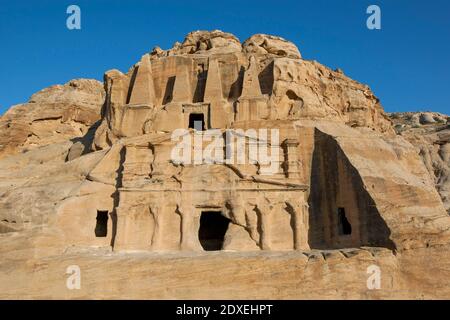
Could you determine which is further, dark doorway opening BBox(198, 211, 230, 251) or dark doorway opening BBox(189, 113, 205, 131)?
dark doorway opening BBox(189, 113, 205, 131)

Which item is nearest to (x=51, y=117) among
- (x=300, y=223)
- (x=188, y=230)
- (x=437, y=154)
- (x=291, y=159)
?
(x=188, y=230)

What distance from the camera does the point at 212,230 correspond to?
22.1 m

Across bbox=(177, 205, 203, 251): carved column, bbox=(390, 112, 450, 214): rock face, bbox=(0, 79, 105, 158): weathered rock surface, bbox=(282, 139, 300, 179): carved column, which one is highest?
bbox=(0, 79, 105, 158): weathered rock surface

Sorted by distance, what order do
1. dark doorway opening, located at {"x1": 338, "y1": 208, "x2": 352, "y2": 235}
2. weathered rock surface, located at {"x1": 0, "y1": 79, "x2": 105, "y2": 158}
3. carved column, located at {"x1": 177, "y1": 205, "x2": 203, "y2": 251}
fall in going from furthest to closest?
1. weathered rock surface, located at {"x1": 0, "y1": 79, "x2": 105, "y2": 158}
2. dark doorway opening, located at {"x1": 338, "y1": 208, "x2": 352, "y2": 235}
3. carved column, located at {"x1": 177, "y1": 205, "x2": 203, "y2": 251}

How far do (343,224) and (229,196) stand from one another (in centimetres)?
Result: 524

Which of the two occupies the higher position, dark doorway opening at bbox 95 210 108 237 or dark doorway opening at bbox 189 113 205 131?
dark doorway opening at bbox 189 113 205 131

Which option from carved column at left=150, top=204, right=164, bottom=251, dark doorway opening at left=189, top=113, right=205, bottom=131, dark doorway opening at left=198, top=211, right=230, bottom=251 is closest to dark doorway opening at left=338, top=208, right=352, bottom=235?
dark doorway opening at left=198, top=211, right=230, bottom=251

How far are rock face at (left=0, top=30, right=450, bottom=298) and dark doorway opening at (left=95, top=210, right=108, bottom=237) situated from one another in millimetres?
50

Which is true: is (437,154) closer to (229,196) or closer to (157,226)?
(229,196)

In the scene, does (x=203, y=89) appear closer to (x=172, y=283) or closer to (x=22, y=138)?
(x=172, y=283)

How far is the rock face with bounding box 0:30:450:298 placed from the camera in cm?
1440

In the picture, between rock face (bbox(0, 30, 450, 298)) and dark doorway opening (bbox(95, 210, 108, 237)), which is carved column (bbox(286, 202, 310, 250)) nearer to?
rock face (bbox(0, 30, 450, 298))

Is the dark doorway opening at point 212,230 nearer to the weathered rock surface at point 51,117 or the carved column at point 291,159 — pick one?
the carved column at point 291,159

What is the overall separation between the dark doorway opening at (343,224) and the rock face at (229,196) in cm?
9
